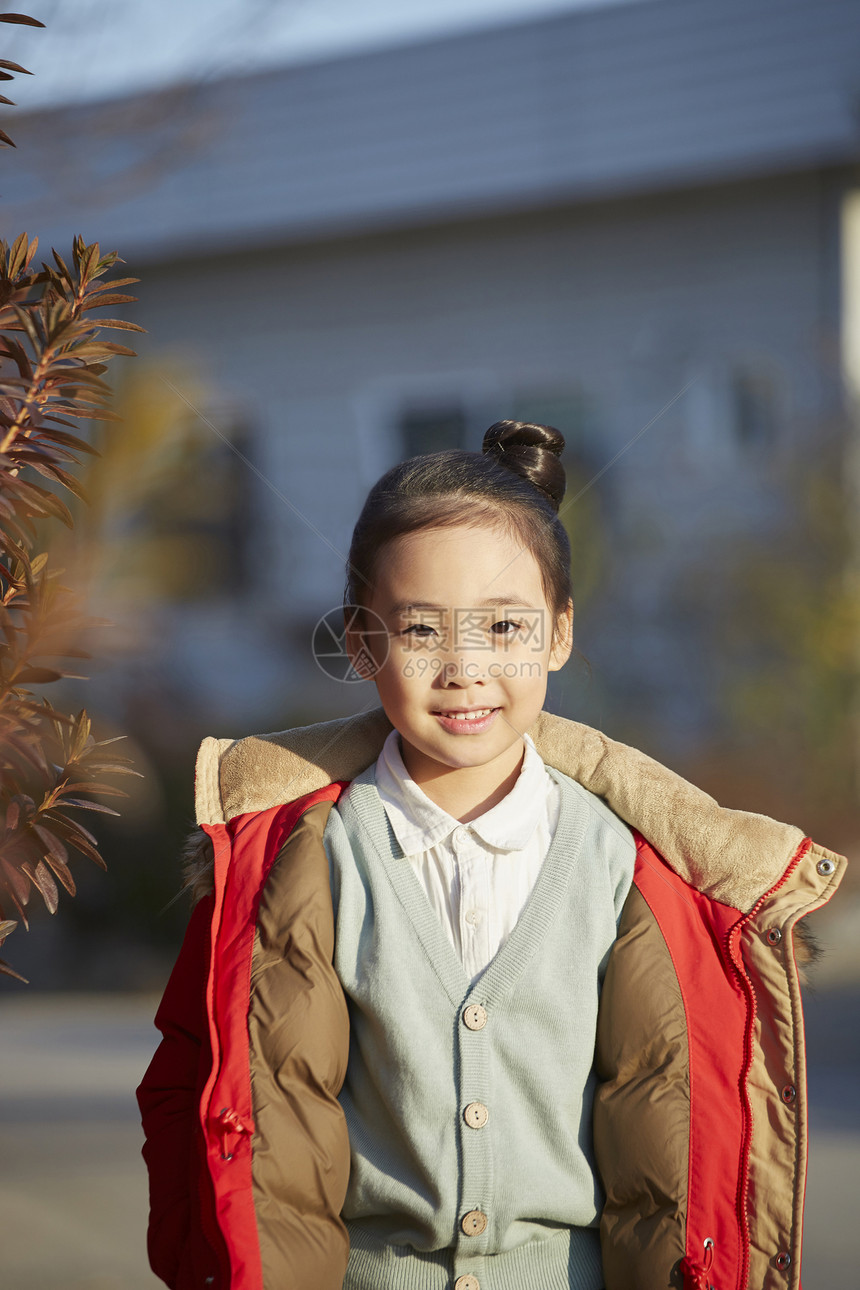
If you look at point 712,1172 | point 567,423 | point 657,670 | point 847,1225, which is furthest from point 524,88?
point 712,1172

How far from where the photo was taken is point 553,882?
63.2 inches

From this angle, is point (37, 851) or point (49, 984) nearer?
point (37, 851)

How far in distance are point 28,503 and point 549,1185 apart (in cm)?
107

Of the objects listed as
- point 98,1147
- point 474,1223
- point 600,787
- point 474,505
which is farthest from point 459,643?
point 98,1147

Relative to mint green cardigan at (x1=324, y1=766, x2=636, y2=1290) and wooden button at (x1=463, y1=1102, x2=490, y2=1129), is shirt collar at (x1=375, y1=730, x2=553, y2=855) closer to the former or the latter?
mint green cardigan at (x1=324, y1=766, x2=636, y2=1290)

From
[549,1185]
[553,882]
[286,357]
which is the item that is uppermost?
[286,357]

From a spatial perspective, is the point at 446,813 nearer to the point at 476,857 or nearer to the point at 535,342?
the point at 476,857

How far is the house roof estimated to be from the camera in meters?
6.12

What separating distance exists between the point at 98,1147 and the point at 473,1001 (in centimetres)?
219

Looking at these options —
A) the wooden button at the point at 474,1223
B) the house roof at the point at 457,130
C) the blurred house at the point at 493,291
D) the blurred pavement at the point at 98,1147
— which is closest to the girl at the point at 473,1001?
the wooden button at the point at 474,1223

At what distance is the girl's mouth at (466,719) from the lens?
63.3 inches

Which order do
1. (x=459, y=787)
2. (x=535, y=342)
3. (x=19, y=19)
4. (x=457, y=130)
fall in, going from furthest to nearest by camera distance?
(x=535, y=342)
(x=457, y=130)
(x=459, y=787)
(x=19, y=19)

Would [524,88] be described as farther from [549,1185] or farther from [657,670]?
[549,1185]

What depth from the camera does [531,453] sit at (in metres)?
1.79
